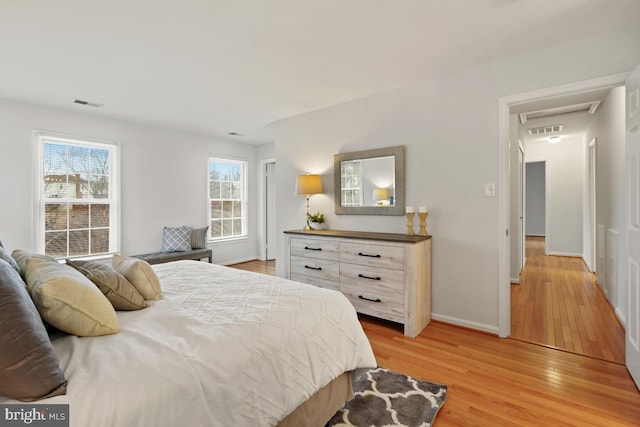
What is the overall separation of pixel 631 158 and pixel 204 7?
291 centimetres

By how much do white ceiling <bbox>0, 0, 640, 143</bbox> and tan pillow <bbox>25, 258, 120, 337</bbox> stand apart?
5.59ft

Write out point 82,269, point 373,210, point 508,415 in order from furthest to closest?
point 373,210 → point 508,415 → point 82,269

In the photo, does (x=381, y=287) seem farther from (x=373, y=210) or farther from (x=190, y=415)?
(x=190, y=415)

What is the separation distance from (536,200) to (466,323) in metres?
8.43

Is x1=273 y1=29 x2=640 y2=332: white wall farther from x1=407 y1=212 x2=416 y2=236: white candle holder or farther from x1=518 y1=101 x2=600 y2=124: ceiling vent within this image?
x1=518 y1=101 x2=600 y2=124: ceiling vent

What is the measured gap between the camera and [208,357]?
3.55 feet

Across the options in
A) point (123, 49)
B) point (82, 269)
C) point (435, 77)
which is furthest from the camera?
point (435, 77)

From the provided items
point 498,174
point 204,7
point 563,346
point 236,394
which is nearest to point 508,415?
point 563,346

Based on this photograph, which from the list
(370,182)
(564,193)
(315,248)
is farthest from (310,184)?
(564,193)

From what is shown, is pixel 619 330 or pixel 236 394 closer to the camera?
pixel 236 394

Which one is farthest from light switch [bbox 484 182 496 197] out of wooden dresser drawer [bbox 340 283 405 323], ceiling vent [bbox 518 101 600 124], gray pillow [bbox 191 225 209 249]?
gray pillow [bbox 191 225 209 249]

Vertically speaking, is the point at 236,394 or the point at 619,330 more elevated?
the point at 236,394

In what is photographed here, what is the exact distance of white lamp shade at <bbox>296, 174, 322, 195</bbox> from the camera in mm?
3877

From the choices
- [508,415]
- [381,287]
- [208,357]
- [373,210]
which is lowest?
[508,415]
